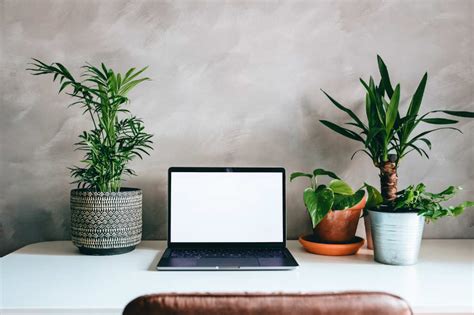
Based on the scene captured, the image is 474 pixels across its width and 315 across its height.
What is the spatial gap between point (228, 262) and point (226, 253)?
102mm

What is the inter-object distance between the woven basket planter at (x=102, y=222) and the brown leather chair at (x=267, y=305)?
0.63 metres

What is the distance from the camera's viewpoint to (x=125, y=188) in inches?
51.7

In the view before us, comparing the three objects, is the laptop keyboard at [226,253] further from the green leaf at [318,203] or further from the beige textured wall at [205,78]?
the beige textured wall at [205,78]

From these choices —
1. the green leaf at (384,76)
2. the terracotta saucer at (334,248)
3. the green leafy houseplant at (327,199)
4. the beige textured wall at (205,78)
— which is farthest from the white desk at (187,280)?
the green leaf at (384,76)

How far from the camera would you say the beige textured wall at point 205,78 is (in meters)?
1.40

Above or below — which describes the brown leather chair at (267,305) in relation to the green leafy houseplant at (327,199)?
below

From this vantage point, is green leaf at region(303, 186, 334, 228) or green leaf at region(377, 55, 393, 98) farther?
green leaf at region(377, 55, 393, 98)

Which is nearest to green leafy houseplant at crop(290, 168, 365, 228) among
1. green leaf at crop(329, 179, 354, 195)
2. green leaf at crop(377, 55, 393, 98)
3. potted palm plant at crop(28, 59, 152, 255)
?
green leaf at crop(329, 179, 354, 195)

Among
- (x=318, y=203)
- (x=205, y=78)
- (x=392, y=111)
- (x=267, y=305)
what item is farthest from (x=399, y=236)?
(x=205, y=78)

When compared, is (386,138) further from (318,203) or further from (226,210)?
(226,210)

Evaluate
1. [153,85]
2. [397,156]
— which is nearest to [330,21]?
[397,156]

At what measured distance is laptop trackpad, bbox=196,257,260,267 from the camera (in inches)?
41.3

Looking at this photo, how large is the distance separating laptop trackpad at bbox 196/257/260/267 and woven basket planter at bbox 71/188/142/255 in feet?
0.79

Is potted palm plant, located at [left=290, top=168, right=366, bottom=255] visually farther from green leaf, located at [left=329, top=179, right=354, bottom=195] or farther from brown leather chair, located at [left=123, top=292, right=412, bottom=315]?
brown leather chair, located at [left=123, top=292, right=412, bottom=315]
